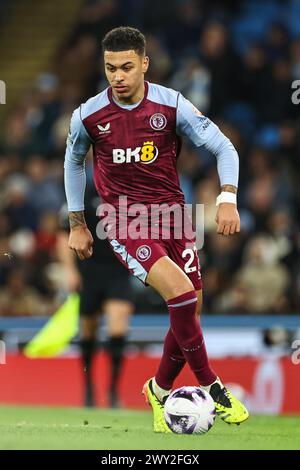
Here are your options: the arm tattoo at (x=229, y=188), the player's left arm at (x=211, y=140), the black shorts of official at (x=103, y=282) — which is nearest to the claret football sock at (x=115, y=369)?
the black shorts of official at (x=103, y=282)

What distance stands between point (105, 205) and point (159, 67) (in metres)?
7.80

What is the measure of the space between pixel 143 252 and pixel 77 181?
30.7 inches

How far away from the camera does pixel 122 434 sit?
6773 mm

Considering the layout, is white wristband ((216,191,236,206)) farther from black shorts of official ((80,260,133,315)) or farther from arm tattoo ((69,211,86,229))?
black shorts of official ((80,260,133,315))

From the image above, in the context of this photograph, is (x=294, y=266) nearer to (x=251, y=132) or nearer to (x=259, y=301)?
(x=259, y=301)

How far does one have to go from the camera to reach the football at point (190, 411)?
21.8 ft

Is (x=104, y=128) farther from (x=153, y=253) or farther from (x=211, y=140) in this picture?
(x=153, y=253)

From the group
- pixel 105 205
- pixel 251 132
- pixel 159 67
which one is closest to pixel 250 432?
pixel 105 205

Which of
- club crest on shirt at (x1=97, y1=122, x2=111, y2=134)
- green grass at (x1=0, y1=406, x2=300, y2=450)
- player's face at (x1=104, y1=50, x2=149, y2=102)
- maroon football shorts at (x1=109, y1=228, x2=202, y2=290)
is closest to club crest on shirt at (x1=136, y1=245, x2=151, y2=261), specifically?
maroon football shorts at (x1=109, y1=228, x2=202, y2=290)

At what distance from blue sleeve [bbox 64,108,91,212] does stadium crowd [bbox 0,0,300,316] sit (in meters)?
3.59

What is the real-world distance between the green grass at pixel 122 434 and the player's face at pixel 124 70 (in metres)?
Result: 1.95

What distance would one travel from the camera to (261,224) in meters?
12.8

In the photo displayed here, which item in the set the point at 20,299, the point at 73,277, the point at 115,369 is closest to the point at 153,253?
the point at 115,369

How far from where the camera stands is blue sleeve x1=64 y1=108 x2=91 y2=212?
7090 mm
